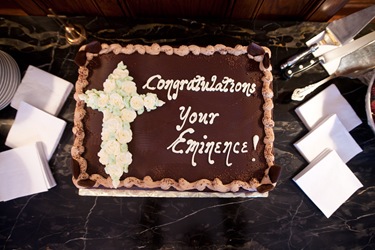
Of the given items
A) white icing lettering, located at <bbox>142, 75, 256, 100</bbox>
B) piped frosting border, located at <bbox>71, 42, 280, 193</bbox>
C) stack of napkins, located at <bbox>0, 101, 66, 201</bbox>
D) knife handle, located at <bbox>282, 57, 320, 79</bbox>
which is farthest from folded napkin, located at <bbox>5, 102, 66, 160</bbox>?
knife handle, located at <bbox>282, 57, 320, 79</bbox>

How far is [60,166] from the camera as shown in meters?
1.54

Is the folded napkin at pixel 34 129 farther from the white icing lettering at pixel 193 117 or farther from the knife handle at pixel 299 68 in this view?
the knife handle at pixel 299 68

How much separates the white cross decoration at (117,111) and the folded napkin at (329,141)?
804 millimetres

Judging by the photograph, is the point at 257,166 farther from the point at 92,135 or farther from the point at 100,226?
the point at 100,226

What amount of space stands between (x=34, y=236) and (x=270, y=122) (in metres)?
1.35

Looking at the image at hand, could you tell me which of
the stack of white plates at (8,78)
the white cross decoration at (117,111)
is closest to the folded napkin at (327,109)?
the white cross decoration at (117,111)

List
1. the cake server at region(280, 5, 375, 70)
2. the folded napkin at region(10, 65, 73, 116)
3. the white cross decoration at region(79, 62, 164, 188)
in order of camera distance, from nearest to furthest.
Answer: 1. the white cross decoration at region(79, 62, 164, 188)
2. the cake server at region(280, 5, 375, 70)
3. the folded napkin at region(10, 65, 73, 116)

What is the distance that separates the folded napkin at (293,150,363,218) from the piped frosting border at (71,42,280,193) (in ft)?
1.12

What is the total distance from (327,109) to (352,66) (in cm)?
25

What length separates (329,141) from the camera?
1.49m

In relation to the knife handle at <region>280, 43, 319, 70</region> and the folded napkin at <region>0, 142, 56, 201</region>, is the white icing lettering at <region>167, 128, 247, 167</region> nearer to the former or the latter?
the knife handle at <region>280, 43, 319, 70</region>

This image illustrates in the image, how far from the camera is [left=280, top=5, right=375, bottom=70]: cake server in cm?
141

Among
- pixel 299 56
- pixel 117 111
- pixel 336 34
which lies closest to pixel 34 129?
pixel 117 111

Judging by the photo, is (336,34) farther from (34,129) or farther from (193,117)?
(34,129)
